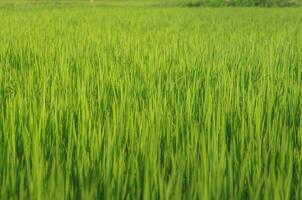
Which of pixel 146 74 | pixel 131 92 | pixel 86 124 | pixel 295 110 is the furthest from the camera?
pixel 146 74

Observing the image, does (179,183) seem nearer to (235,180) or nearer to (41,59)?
(235,180)

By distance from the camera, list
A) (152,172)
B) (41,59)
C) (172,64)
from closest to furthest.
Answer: (152,172) < (172,64) < (41,59)

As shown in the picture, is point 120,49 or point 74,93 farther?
point 120,49

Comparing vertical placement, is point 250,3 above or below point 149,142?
→ above

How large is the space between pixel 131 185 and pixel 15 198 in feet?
0.77

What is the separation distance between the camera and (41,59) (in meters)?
3.12

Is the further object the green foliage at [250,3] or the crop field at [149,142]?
the green foliage at [250,3]

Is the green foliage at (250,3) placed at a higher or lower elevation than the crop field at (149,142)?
higher

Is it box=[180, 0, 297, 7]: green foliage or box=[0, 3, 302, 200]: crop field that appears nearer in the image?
box=[0, 3, 302, 200]: crop field

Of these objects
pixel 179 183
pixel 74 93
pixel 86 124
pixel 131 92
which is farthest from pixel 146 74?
pixel 179 183

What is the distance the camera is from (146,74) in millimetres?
2375

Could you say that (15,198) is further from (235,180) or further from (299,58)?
(299,58)

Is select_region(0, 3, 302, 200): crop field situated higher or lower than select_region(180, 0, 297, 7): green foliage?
lower

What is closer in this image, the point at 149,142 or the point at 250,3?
the point at 149,142
